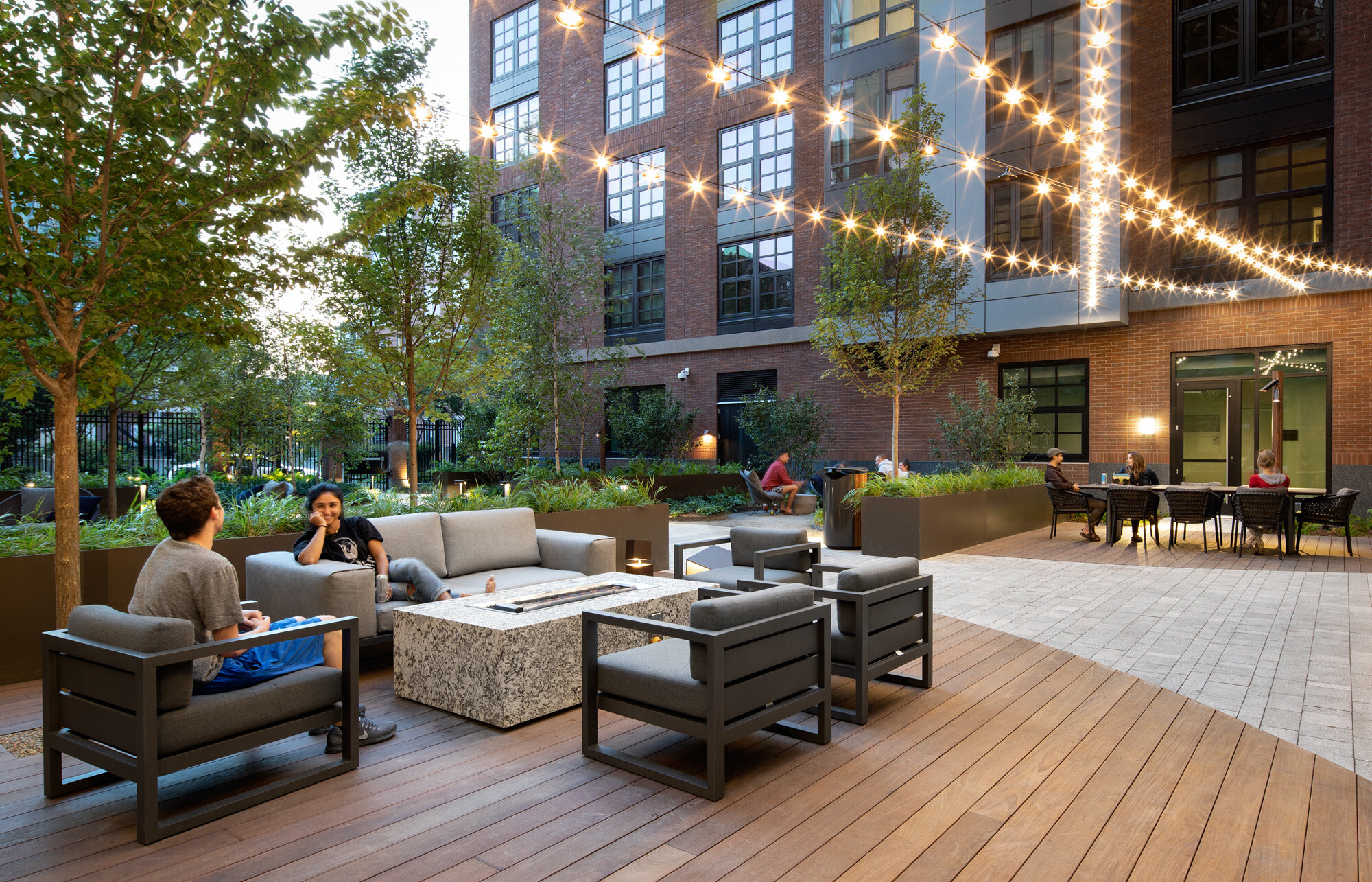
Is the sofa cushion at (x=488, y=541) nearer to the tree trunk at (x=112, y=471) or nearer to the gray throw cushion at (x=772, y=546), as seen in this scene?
the gray throw cushion at (x=772, y=546)

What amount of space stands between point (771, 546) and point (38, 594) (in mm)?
4453

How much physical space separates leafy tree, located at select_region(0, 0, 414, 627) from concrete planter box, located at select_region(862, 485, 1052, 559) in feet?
24.8

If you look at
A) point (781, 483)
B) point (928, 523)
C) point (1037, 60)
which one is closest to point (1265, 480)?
point (928, 523)

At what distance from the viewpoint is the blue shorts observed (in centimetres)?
297

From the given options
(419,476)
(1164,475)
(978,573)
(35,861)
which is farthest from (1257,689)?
(419,476)

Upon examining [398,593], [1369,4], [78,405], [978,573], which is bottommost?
[978,573]

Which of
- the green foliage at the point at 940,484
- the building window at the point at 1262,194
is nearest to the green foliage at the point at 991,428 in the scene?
the green foliage at the point at 940,484

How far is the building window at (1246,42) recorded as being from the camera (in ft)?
42.0

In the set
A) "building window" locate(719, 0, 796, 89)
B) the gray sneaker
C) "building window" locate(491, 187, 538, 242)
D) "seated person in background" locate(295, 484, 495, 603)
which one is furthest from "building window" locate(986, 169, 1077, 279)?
the gray sneaker

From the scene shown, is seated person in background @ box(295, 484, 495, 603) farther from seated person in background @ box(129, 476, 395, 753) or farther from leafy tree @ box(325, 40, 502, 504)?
leafy tree @ box(325, 40, 502, 504)

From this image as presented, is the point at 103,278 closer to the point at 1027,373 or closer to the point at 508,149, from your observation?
the point at 1027,373

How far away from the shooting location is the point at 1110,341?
14391 millimetres

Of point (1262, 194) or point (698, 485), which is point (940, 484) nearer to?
point (698, 485)

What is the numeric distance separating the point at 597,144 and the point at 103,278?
18.4 meters
